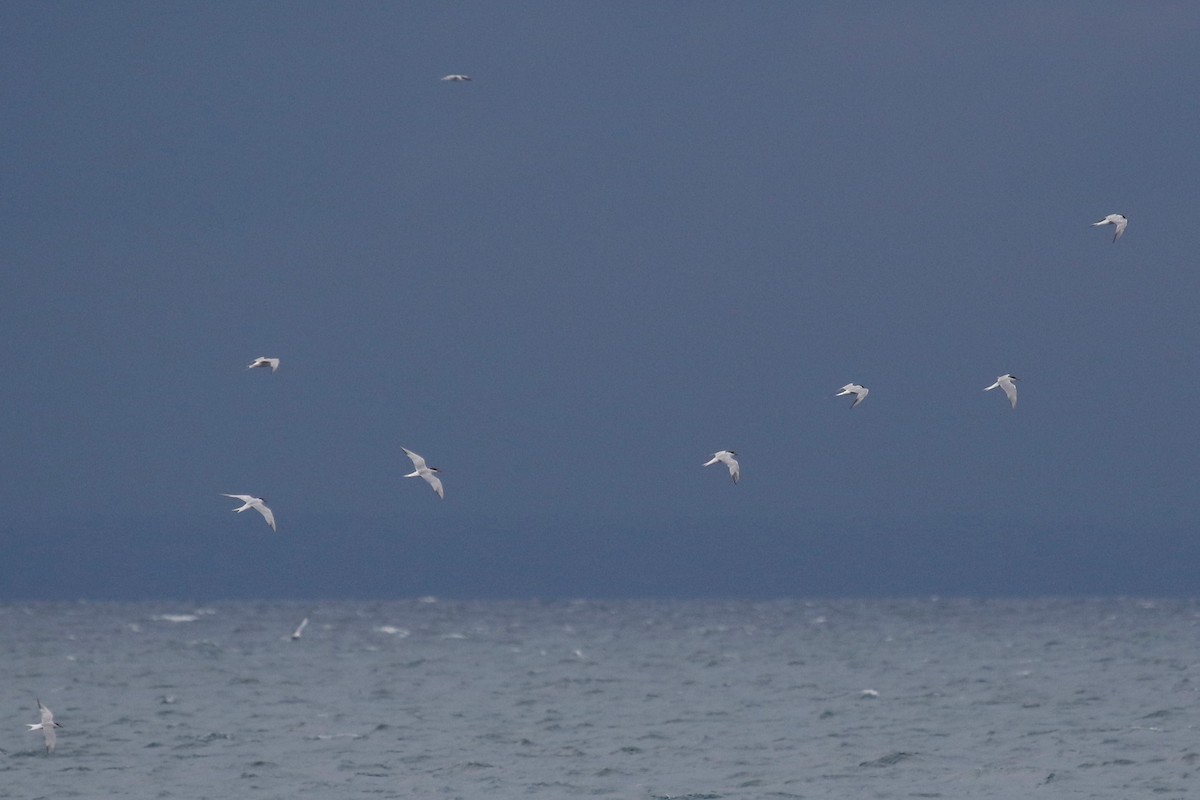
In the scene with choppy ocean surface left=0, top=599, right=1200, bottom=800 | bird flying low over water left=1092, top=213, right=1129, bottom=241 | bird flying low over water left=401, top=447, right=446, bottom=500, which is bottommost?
choppy ocean surface left=0, top=599, right=1200, bottom=800

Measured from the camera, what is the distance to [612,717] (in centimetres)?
4281

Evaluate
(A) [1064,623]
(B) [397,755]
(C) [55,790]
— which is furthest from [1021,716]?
(A) [1064,623]

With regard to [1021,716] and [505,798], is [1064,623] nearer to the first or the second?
[1021,716]

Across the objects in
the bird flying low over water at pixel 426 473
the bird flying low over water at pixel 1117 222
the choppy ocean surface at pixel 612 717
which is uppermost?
the bird flying low over water at pixel 1117 222

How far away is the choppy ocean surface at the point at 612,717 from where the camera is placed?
31625 mm

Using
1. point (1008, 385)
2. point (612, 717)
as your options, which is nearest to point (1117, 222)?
point (1008, 385)

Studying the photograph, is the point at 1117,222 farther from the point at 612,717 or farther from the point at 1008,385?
the point at 612,717

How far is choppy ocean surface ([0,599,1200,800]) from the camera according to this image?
104 feet

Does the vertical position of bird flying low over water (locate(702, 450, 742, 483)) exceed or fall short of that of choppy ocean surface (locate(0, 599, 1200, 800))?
it exceeds it

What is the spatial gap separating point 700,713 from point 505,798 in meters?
14.1

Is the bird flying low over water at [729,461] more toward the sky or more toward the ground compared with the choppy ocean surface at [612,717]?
more toward the sky

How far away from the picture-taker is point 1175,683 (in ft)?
164

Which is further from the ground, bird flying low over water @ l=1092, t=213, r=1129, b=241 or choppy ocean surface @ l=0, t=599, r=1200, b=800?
bird flying low over water @ l=1092, t=213, r=1129, b=241

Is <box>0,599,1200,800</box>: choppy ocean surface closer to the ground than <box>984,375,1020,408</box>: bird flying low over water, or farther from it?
closer to the ground
